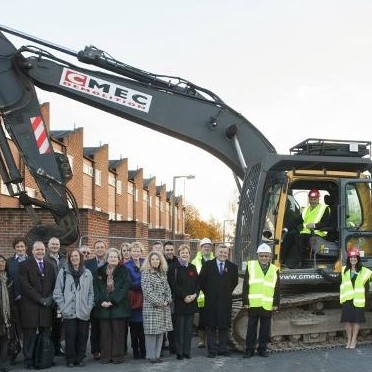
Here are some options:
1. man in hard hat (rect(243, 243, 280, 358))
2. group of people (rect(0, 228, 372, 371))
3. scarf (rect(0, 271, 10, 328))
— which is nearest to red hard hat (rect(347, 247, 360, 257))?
group of people (rect(0, 228, 372, 371))

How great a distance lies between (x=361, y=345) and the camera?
1058 centimetres

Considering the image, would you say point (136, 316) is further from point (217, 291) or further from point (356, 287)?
point (356, 287)

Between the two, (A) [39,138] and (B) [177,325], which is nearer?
(B) [177,325]

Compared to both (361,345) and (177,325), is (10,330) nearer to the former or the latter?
(177,325)

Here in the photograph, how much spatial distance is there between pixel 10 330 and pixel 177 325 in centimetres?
235

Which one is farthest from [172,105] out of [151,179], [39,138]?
[151,179]

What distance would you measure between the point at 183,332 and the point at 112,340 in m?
1.03

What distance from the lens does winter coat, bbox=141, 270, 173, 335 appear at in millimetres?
9352

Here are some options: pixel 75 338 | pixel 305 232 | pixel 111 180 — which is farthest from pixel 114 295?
pixel 111 180

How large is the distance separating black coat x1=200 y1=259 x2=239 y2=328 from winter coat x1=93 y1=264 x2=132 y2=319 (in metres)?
1.14

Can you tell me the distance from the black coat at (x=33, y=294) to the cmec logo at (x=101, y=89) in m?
2.93

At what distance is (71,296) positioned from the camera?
9242 millimetres

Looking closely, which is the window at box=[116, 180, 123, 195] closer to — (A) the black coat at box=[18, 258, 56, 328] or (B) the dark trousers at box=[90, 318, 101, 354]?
(B) the dark trousers at box=[90, 318, 101, 354]

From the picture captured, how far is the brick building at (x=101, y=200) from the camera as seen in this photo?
651 inches
